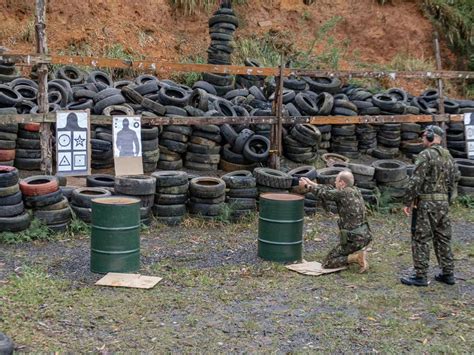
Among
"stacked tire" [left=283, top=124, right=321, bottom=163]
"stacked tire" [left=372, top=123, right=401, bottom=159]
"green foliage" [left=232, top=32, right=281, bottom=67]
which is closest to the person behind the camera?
"stacked tire" [left=283, top=124, right=321, bottom=163]

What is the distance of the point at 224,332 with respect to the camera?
609 centimetres

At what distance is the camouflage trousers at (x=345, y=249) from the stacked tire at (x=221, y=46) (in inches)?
346

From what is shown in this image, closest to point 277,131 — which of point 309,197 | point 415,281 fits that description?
point 309,197

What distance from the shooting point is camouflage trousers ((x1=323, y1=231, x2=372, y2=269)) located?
323 inches

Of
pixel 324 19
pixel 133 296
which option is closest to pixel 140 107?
pixel 133 296

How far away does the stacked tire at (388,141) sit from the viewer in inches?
595

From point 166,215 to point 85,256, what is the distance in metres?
2.06

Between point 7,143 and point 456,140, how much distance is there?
1011 cm

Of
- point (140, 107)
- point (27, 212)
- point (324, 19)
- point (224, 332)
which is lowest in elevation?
point (224, 332)

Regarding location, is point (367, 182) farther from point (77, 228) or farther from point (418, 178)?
point (77, 228)

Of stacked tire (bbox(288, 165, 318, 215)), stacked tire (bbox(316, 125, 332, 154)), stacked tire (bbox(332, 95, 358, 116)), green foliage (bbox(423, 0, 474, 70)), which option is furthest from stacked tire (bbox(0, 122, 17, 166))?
green foliage (bbox(423, 0, 474, 70))

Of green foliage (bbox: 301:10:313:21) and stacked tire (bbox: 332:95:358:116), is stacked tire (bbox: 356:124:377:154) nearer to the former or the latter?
stacked tire (bbox: 332:95:358:116)

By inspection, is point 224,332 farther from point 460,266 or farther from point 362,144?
point 362,144

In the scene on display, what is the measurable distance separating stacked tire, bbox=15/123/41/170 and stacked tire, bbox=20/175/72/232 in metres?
2.50
